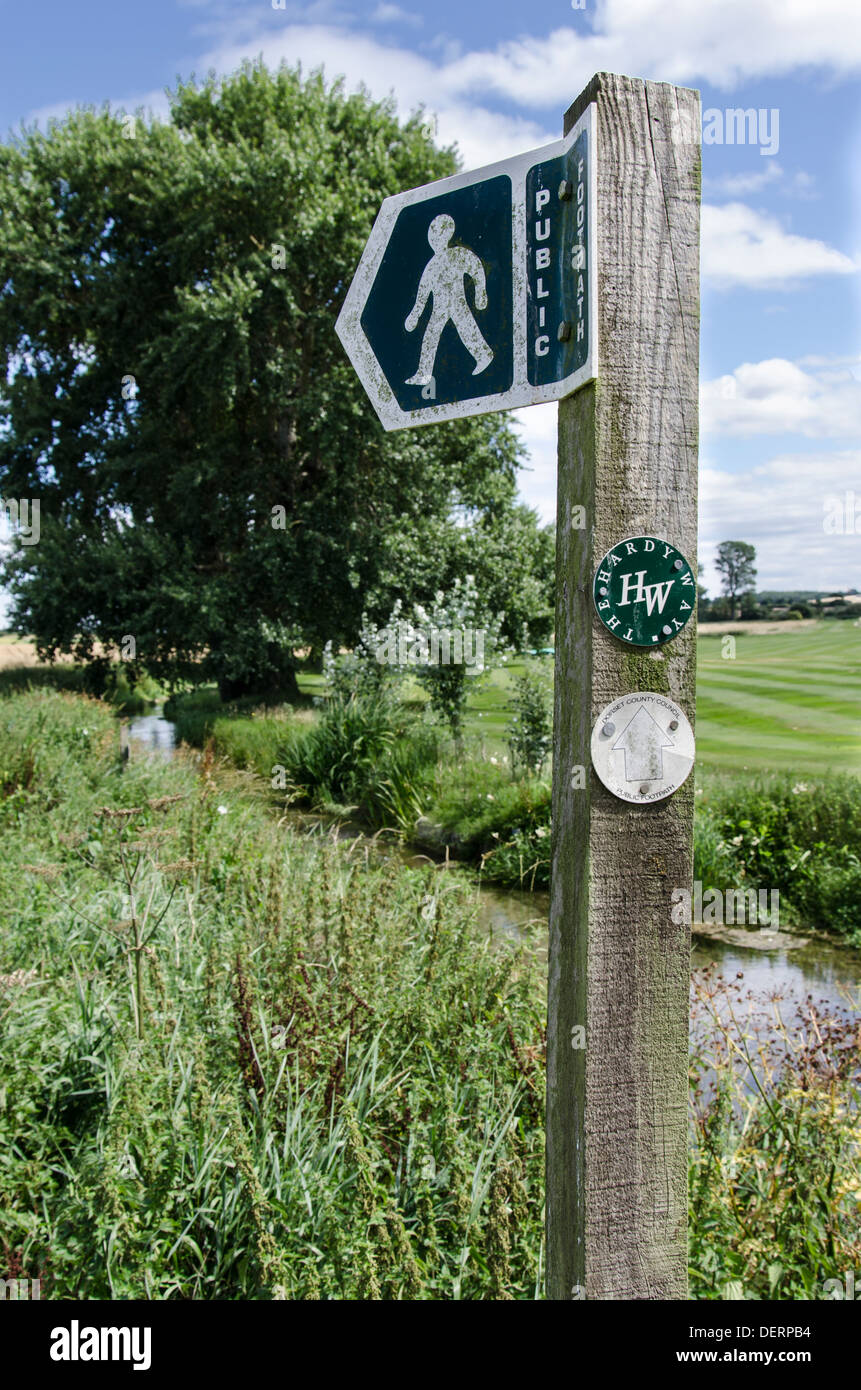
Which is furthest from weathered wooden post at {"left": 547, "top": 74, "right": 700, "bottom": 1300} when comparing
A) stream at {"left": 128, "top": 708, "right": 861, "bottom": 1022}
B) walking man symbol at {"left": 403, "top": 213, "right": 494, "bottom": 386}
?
stream at {"left": 128, "top": 708, "right": 861, "bottom": 1022}

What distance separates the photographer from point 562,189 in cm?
146

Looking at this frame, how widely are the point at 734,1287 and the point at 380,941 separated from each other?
1.76 meters

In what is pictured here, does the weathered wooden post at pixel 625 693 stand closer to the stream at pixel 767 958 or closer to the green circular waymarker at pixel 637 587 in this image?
the green circular waymarker at pixel 637 587

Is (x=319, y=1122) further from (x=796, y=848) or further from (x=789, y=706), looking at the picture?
(x=789, y=706)

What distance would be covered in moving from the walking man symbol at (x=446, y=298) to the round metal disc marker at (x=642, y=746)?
1.94 ft

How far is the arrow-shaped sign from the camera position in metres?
1.41

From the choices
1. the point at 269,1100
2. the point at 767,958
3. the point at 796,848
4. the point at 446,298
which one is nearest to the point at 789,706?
the point at 796,848

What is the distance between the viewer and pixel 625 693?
4.62 ft

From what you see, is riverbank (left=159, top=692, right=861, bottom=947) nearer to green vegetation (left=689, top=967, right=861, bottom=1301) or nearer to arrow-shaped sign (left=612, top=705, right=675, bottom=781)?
green vegetation (left=689, top=967, right=861, bottom=1301)

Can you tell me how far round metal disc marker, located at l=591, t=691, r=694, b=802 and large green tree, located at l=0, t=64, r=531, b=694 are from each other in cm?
1528

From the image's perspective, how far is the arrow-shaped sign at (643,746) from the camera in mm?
1410

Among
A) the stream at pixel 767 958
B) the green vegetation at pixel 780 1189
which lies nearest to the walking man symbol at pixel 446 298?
the green vegetation at pixel 780 1189

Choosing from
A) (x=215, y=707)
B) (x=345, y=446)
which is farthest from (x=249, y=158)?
(x=215, y=707)
